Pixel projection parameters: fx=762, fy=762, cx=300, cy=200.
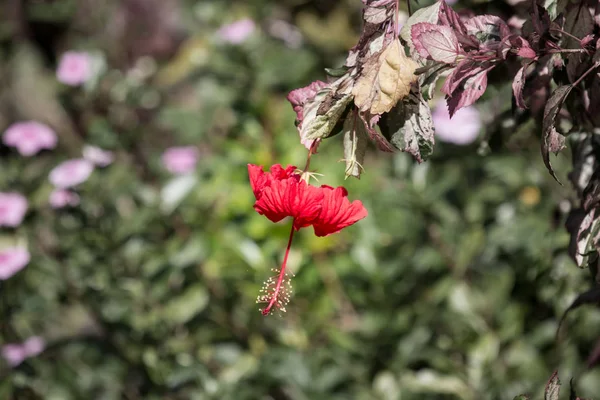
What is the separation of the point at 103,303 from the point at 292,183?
1594 millimetres

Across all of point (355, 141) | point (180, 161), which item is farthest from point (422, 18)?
point (180, 161)

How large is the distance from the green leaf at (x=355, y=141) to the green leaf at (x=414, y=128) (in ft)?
0.13

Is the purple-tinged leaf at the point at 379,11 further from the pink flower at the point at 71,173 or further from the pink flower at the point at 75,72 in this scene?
the pink flower at the point at 75,72

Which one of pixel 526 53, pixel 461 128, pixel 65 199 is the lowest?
pixel 526 53

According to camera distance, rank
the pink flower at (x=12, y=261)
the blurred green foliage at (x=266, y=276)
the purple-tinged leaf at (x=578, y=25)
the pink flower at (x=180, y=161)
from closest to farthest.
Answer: the purple-tinged leaf at (x=578, y=25) → the blurred green foliage at (x=266, y=276) → the pink flower at (x=12, y=261) → the pink flower at (x=180, y=161)

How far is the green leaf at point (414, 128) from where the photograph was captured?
0.88 metres

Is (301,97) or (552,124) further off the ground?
(301,97)

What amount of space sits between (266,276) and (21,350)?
0.78 metres

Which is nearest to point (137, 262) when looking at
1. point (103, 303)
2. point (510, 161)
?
point (103, 303)

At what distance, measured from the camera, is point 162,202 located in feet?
8.38

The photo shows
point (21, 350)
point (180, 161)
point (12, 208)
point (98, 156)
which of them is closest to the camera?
point (21, 350)

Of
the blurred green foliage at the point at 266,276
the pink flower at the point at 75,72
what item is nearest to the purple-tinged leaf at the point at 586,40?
the blurred green foliage at the point at 266,276

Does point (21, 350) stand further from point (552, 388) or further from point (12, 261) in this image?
point (552, 388)

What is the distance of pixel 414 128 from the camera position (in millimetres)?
888
